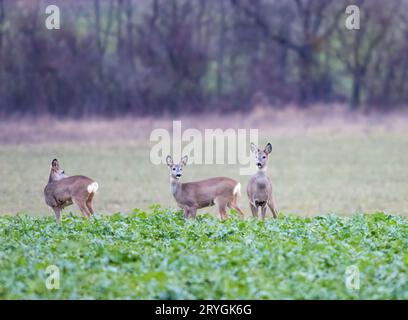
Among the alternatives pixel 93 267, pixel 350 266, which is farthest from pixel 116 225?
pixel 350 266

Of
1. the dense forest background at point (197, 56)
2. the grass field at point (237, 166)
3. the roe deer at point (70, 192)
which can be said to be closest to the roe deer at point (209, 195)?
the roe deer at point (70, 192)

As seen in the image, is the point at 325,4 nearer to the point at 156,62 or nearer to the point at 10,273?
the point at 156,62

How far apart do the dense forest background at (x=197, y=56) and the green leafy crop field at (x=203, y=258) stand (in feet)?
82.0

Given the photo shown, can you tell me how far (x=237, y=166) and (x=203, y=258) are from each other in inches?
639

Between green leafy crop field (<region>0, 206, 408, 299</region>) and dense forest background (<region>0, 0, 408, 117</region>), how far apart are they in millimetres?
24992

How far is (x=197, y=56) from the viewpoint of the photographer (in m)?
42.0

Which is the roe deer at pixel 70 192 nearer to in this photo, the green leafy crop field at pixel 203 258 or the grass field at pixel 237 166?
the green leafy crop field at pixel 203 258

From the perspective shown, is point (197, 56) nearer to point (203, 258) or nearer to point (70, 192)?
point (70, 192)

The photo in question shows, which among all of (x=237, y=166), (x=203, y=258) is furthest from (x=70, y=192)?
(x=237, y=166)

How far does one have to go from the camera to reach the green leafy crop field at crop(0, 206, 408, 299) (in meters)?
8.69

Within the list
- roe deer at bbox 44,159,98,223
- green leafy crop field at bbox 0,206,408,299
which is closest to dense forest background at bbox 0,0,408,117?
roe deer at bbox 44,159,98,223

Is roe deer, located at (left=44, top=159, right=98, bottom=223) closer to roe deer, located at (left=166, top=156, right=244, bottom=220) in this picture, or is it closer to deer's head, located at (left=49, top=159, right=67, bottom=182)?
deer's head, located at (left=49, top=159, right=67, bottom=182)

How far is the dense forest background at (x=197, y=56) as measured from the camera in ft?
125
